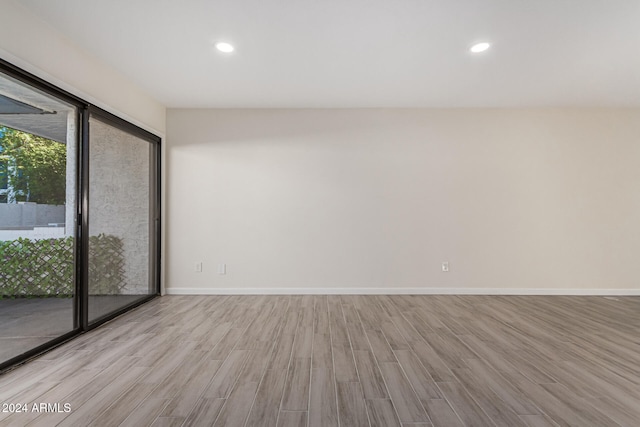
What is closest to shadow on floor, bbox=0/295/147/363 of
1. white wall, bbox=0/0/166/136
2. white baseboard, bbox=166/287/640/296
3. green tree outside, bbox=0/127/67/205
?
green tree outside, bbox=0/127/67/205

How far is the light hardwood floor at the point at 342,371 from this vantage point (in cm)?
159

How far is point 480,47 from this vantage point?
2734 millimetres

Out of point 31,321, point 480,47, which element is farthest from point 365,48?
point 31,321

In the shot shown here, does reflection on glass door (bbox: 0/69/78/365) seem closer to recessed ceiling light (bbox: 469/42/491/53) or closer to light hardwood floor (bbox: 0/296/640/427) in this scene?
light hardwood floor (bbox: 0/296/640/427)

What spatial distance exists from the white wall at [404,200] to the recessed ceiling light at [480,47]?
57.9 inches

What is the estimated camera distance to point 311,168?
4.20m

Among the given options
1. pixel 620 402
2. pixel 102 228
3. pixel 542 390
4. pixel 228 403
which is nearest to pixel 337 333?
pixel 228 403

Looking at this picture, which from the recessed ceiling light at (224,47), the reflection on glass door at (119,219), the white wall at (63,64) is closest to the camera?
the white wall at (63,64)

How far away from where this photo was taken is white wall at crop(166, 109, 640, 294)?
4.15 metres

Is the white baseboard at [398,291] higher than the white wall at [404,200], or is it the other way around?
the white wall at [404,200]

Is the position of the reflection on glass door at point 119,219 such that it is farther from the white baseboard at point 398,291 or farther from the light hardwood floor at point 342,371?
the white baseboard at point 398,291

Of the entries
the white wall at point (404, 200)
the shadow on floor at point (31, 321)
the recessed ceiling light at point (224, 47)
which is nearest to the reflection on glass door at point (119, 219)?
the shadow on floor at point (31, 321)

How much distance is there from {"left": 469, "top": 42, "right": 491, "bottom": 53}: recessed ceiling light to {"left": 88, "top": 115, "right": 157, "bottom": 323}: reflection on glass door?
3.82 metres

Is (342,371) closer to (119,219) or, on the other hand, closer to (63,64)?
(119,219)
